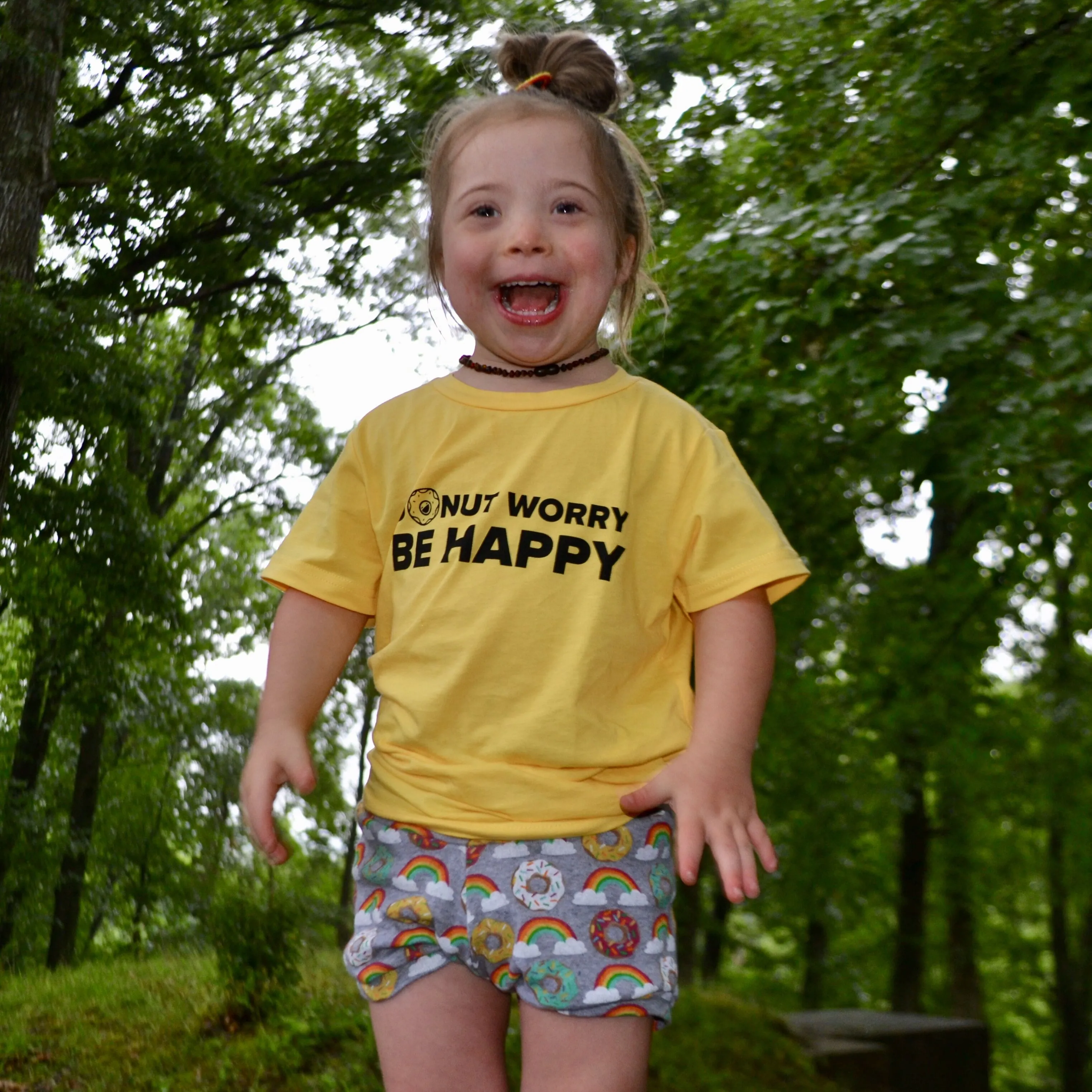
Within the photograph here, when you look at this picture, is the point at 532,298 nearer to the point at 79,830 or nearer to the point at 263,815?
the point at 263,815

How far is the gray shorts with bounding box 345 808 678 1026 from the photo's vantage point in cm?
156

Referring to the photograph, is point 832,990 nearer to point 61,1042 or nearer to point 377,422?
point 61,1042

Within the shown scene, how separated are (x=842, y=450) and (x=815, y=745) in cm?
509

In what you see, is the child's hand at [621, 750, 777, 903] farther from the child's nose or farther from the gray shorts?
the child's nose

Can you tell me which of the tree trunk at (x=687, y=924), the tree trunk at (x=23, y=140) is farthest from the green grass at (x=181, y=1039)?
the tree trunk at (x=687, y=924)

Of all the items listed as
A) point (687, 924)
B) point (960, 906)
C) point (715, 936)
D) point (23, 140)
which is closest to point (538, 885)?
point (23, 140)

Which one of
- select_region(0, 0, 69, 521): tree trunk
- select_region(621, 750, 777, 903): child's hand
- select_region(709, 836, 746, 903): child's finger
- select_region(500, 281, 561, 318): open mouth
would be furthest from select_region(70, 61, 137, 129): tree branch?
select_region(709, 836, 746, 903): child's finger

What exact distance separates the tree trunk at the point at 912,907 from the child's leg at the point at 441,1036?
11.6 metres

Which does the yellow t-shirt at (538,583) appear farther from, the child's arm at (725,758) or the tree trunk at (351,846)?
the tree trunk at (351,846)

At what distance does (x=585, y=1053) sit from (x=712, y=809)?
34 centimetres

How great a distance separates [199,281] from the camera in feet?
27.3

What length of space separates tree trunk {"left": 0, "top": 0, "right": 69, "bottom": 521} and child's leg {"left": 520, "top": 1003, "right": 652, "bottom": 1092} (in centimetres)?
581

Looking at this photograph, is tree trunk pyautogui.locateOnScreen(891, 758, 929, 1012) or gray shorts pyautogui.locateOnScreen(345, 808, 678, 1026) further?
tree trunk pyautogui.locateOnScreen(891, 758, 929, 1012)

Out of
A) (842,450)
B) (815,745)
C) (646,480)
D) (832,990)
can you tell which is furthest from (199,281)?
(832,990)
